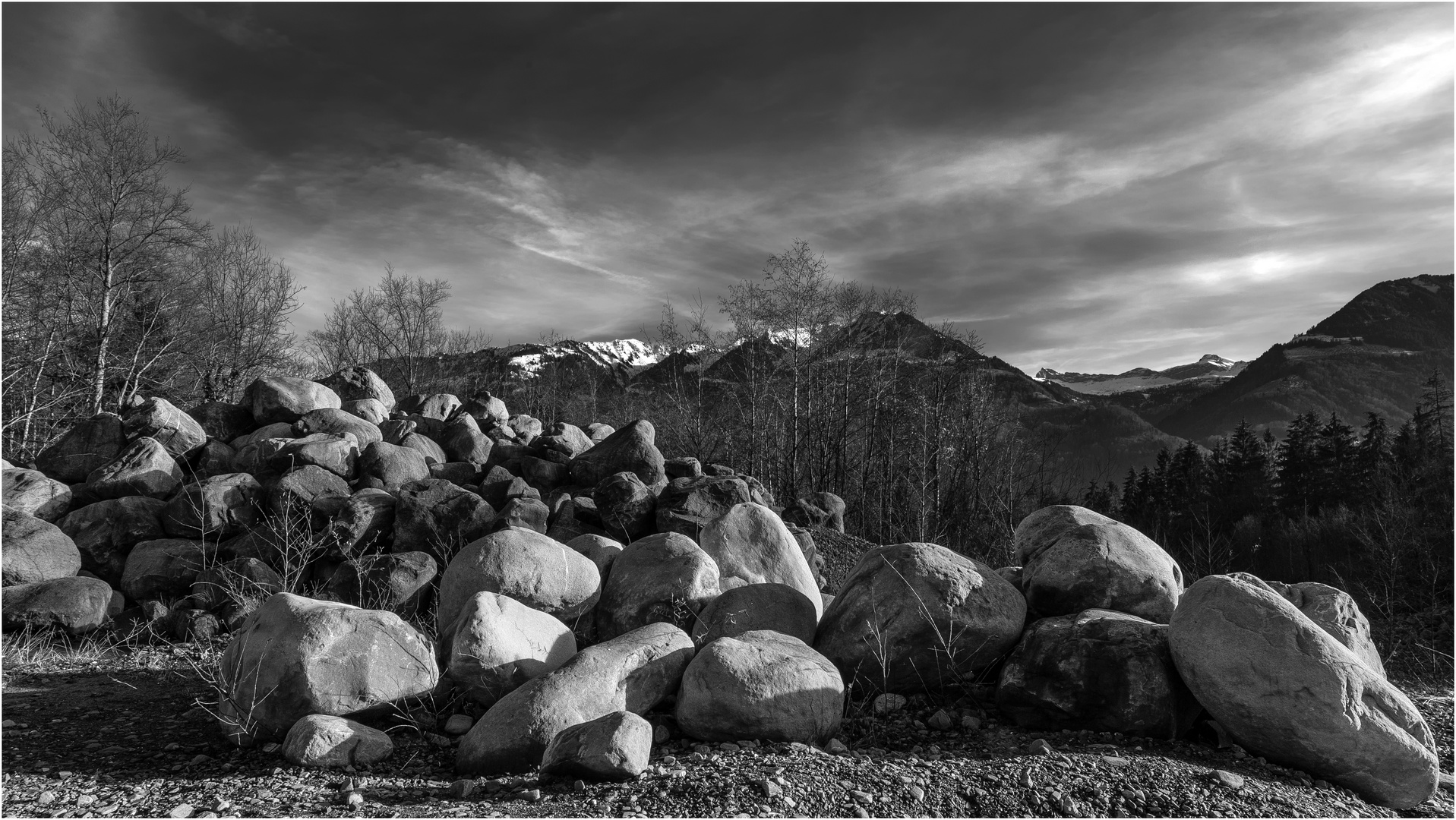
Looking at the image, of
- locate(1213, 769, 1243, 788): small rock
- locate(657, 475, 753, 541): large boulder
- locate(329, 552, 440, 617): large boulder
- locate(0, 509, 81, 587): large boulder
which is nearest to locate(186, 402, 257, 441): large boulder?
locate(0, 509, 81, 587): large boulder

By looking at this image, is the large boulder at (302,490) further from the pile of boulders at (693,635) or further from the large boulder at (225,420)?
the large boulder at (225,420)

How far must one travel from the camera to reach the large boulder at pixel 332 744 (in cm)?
470

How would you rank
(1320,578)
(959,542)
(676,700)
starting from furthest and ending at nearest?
(1320,578) < (959,542) < (676,700)

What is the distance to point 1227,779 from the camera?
452 centimetres

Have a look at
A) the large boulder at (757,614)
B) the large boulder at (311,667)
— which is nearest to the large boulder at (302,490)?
the large boulder at (311,667)

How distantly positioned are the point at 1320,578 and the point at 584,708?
3913 centimetres

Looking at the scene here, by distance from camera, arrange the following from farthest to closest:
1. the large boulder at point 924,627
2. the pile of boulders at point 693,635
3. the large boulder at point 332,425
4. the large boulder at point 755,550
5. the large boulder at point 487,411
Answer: the large boulder at point 487,411 < the large boulder at point 332,425 < the large boulder at point 755,550 < the large boulder at point 924,627 < the pile of boulders at point 693,635

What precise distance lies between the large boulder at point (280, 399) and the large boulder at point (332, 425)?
32cm

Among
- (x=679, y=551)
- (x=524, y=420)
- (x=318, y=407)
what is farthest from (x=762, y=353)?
(x=679, y=551)

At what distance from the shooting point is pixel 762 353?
2603 centimetres

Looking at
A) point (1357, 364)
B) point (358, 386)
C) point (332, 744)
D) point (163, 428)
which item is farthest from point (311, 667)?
point (1357, 364)

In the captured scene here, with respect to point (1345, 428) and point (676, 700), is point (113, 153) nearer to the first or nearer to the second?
point (676, 700)

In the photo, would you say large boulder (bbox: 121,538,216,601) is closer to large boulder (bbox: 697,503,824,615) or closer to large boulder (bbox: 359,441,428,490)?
large boulder (bbox: 359,441,428,490)

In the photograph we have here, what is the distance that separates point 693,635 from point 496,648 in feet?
4.89
